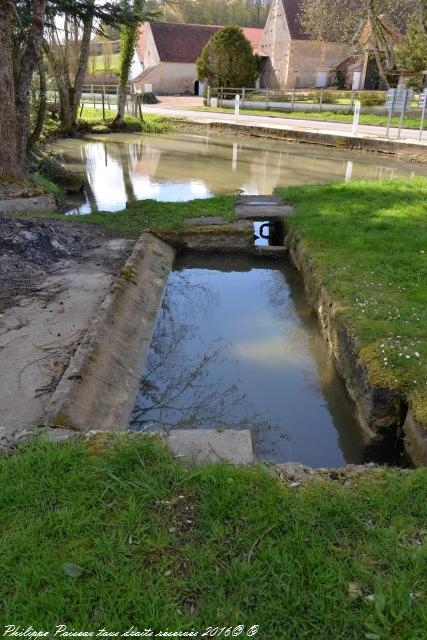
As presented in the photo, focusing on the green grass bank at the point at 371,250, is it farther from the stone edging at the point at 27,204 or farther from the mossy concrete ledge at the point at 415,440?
the stone edging at the point at 27,204

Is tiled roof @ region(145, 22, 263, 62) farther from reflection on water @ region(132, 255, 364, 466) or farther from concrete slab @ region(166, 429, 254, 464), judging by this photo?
concrete slab @ region(166, 429, 254, 464)

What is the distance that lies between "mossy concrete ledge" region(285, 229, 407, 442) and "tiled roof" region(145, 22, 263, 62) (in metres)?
49.9

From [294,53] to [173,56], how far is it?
13.4 meters

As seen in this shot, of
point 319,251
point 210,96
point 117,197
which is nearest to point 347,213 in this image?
point 319,251

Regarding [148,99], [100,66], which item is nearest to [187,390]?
[148,99]

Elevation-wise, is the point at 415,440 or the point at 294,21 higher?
the point at 294,21

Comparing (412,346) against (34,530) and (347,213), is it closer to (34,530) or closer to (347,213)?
(34,530)

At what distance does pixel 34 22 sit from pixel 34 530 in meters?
10.8

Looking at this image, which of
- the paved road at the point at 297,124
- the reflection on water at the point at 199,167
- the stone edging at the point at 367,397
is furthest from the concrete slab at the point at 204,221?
the paved road at the point at 297,124

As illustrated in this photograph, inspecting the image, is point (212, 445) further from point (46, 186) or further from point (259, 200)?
point (46, 186)

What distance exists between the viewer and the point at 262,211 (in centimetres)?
1005

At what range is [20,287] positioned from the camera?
6.08 metres

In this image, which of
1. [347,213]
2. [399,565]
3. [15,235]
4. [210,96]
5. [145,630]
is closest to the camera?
[145,630]

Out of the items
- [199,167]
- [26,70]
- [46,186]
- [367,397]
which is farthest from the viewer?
[199,167]
